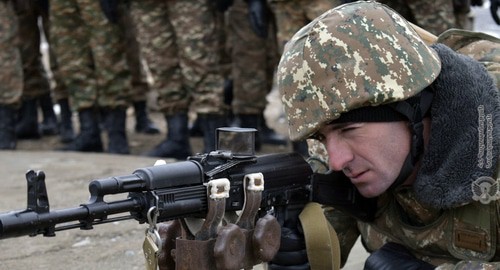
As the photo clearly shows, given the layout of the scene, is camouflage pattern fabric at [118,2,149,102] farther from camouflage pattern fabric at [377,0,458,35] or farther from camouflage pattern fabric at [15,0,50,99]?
camouflage pattern fabric at [377,0,458,35]

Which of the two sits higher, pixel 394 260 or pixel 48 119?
pixel 394 260

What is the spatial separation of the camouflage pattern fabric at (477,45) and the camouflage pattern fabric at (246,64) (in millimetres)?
4095

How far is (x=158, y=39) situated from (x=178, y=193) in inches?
179

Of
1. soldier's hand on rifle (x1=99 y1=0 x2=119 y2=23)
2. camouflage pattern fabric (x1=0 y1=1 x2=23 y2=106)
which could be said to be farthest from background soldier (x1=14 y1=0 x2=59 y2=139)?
soldier's hand on rifle (x1=99 y1=0 x2=119 y2=23)

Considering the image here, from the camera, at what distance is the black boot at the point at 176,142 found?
22.8ft

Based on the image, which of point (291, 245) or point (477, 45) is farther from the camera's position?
point (477, 45)

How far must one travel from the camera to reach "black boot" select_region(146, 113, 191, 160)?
6.95 m

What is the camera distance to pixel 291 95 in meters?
2.67

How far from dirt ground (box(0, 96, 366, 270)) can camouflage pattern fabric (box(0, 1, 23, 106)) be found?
46cm

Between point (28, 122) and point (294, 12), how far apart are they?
11.0 feet

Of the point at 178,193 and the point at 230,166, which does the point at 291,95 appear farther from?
the point at 178,193

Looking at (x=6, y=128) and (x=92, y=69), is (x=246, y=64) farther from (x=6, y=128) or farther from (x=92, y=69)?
(x=6, y=128)

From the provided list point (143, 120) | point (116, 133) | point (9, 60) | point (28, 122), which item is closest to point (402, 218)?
point (116, 133)

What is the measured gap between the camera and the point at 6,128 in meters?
7.59
